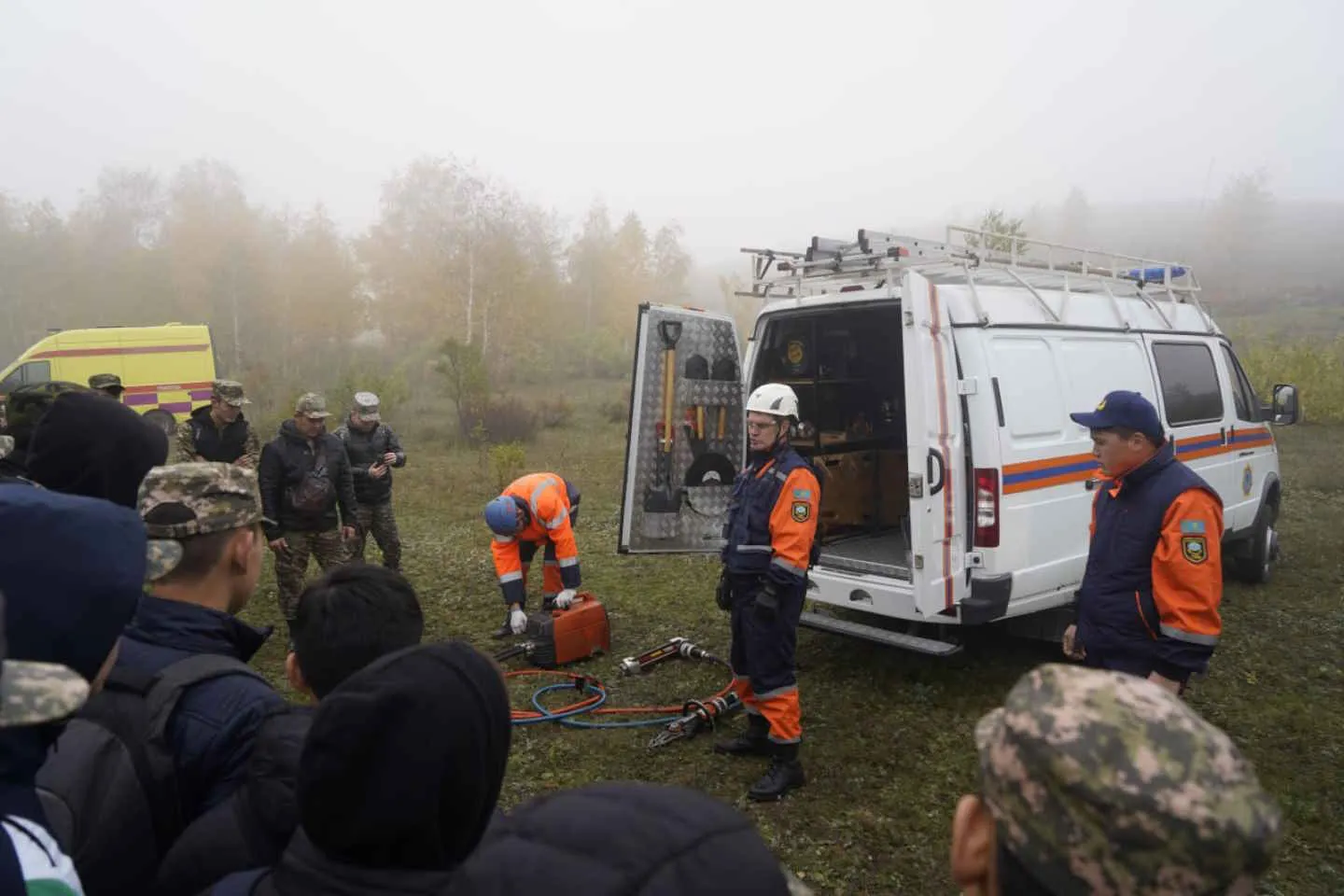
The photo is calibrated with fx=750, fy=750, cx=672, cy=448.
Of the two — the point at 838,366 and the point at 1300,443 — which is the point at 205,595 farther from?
the point at 1300,443

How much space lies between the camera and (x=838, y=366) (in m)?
6.30

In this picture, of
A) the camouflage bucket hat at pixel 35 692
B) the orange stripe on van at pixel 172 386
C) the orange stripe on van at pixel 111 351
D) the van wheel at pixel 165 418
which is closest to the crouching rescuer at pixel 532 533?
the camouflage bucket hat at pixel 35 692

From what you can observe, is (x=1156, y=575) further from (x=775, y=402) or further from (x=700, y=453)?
(x=700, y=453)

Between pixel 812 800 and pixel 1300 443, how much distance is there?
16.9m

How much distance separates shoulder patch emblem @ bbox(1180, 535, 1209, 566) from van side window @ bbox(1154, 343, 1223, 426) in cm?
303

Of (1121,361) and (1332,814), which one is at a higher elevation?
(1121,361)

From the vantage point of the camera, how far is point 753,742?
4.12m

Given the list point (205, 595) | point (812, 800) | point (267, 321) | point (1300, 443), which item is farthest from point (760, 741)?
point (267, 321)

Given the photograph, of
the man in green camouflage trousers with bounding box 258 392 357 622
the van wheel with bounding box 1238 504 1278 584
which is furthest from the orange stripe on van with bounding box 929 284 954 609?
the van wheel with bounding box 1238 504 1278 584

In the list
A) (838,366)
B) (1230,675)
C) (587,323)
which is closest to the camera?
(1230,675)

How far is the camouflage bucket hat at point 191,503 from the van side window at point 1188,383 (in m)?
5.77

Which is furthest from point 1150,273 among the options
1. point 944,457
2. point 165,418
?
point 165,418

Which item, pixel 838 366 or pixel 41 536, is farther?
pixel 838 366

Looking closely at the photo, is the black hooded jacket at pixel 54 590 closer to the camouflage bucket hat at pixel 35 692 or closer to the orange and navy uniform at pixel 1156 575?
the camouflage bucket hat at pixel 35 692
